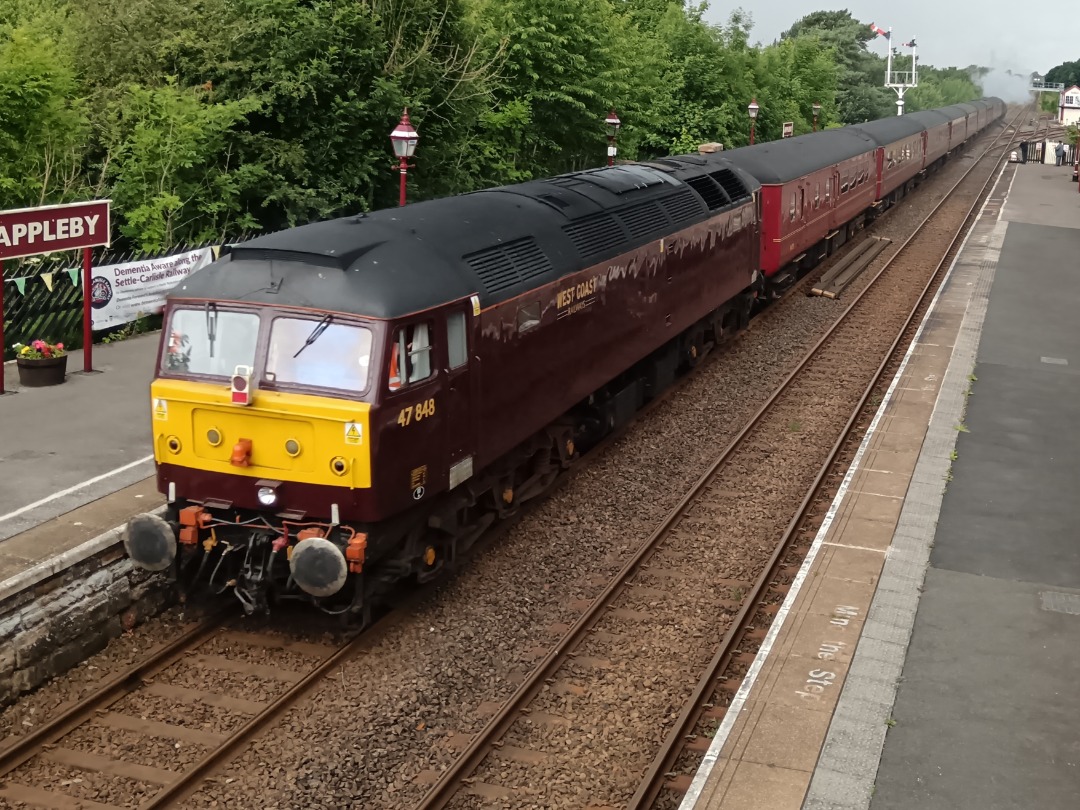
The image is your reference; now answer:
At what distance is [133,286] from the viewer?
1986 cm

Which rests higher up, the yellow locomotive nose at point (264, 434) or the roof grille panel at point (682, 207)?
the roof grille panel at point (682, 207)

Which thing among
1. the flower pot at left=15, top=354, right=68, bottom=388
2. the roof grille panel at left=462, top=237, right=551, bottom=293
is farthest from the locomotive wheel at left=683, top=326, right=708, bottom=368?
the flower pot at left=15, top=354, right=68, bottom=388

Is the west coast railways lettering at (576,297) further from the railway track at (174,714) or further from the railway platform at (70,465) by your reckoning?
the railway platform at (70,465)

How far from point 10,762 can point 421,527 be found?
12.7 feet

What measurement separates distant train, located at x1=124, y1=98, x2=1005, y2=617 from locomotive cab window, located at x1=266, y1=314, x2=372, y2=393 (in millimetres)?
15

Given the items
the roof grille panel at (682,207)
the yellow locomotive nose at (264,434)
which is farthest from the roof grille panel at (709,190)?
the yellow locomotive nose at (264,434)

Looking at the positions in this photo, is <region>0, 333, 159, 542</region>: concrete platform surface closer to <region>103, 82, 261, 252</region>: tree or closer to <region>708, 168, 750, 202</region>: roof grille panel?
<region>103, 82, 261, 252</region>: tree

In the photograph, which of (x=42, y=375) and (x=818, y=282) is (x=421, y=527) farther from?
(x=818, y=282)

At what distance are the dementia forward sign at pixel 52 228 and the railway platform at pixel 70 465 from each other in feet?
6.19

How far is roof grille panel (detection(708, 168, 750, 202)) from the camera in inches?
813

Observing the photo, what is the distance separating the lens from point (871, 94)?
81000mm

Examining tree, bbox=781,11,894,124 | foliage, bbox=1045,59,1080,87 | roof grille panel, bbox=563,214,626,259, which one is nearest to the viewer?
roof grille panel, bbox=563,214,626,259

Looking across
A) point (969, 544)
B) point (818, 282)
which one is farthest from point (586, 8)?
point (969, 544)

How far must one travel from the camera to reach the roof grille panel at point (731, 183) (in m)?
20.6
